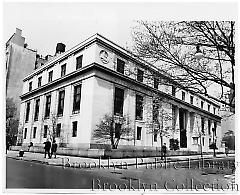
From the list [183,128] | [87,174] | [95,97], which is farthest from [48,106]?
[183,128]

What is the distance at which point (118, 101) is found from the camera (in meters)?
3.72

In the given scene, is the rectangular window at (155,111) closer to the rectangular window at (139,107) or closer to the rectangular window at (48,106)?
the rectangular window at (139,107)

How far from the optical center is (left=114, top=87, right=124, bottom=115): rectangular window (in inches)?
146

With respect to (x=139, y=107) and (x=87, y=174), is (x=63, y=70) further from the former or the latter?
(x=87, y=174)

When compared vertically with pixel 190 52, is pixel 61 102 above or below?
below

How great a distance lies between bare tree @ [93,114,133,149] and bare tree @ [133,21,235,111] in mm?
925

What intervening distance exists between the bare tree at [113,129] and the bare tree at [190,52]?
3.03 feet

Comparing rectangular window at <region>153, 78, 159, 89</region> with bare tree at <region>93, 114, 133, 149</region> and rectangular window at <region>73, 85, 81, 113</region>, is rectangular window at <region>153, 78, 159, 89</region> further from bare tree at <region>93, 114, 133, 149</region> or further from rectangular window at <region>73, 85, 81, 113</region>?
rectangular window at <region>73, 85, 81, 113</region>

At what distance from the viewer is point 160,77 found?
3943 mm

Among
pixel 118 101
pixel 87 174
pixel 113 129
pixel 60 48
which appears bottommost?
pixel 87 174

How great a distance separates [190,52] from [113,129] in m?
1.57

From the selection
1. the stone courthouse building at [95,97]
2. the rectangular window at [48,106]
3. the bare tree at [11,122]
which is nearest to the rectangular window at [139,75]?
the stone courthouse building at [95,97]

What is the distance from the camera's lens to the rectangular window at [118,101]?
12.1ft

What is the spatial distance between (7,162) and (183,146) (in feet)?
7.75
